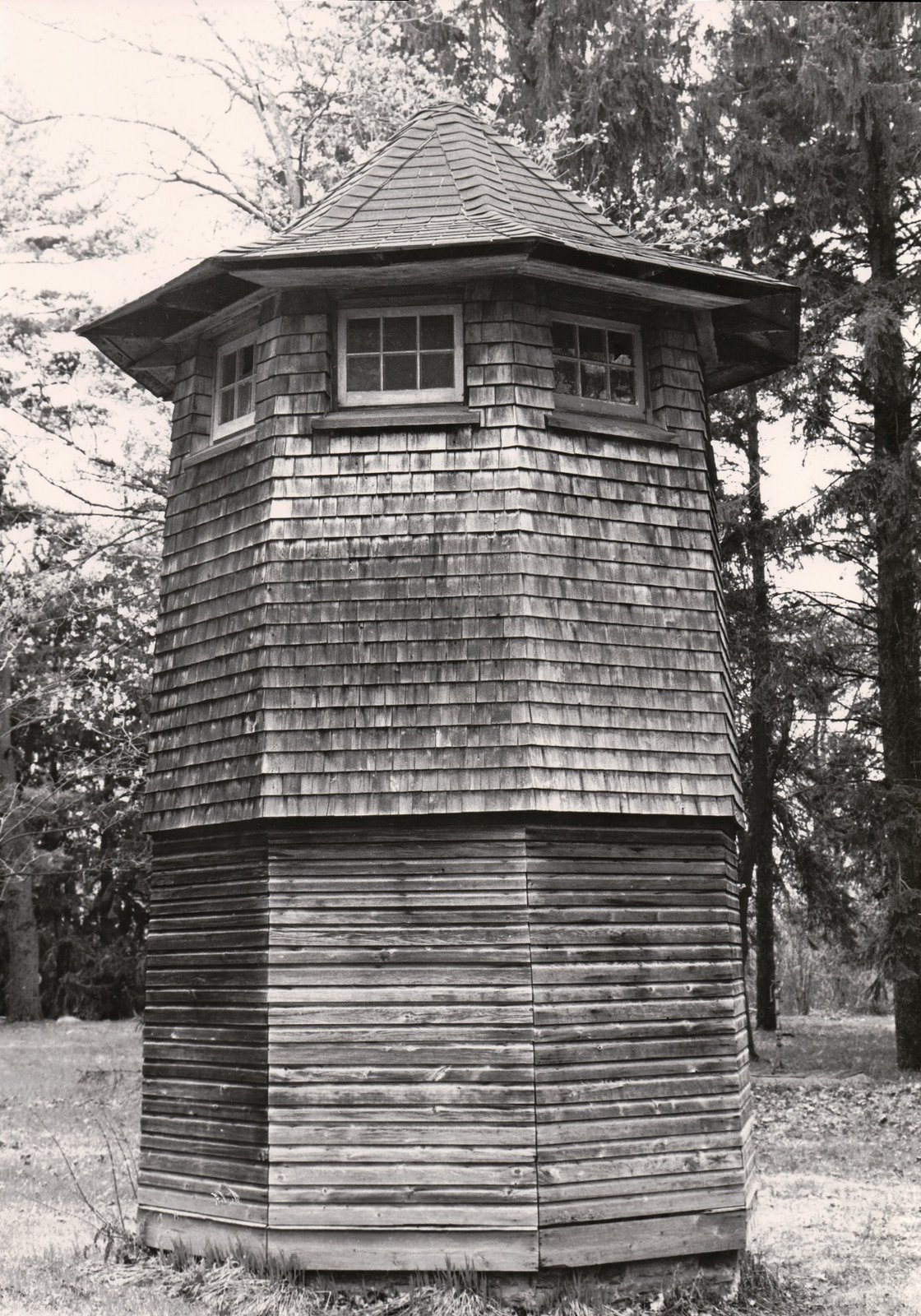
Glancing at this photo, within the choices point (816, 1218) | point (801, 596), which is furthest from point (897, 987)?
point (816, 1218)

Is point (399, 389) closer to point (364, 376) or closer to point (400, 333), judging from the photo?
point (364, 376)

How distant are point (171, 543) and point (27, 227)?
14014 mm

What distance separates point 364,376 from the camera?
29.7ft

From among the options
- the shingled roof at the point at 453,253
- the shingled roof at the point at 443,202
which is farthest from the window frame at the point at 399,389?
the shingled roof at the point at 443,202

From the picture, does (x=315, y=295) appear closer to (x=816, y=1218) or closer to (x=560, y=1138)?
(x=560, y=1138)

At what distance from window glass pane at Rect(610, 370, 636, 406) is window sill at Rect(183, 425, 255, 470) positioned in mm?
2581

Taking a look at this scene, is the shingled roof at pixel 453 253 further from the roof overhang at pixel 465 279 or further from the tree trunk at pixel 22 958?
the tree trunk at pixel 22 958

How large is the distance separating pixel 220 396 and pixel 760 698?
1071 cm

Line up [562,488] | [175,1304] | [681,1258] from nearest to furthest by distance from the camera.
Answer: [175,1304]
[681,1258]
[562,488]

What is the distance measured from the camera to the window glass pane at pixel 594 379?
9.24m

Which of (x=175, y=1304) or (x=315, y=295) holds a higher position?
(x=315, y=295)

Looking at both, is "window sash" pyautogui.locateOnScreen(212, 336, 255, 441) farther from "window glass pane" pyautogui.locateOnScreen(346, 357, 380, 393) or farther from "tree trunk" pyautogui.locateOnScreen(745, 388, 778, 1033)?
"tree trunk" pyautogui.locateOnScreen(745, 388, 778, 1033)

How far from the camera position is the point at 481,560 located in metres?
A: 8.53

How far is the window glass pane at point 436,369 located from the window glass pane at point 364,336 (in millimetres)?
360
